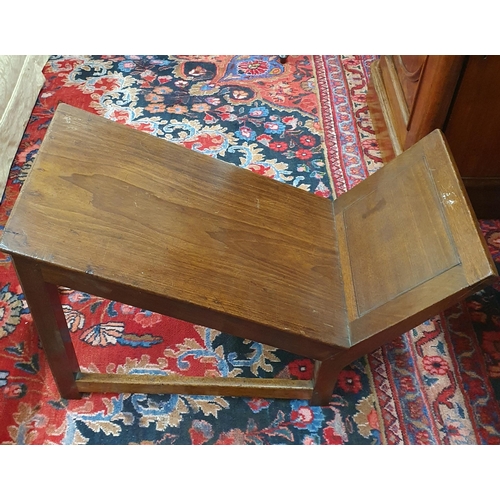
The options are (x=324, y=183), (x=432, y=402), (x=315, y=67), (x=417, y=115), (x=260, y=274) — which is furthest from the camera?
(x=315, y=67)

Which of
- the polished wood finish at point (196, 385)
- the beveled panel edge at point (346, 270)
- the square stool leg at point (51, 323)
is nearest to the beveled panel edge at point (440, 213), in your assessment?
the beveled panel edge at point (346, 270)

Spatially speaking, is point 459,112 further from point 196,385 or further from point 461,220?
point 196,385

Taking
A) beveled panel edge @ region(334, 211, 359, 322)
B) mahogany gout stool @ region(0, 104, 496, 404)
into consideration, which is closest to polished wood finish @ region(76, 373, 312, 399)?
mahogany gout stool @ region(0, 104, 496, 404)

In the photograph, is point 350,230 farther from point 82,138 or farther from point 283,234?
point 82,138

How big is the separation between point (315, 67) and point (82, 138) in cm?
156

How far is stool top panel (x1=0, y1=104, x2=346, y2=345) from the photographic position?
1.03m

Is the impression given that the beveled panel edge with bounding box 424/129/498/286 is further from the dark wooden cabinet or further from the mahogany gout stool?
the dark wooden cabinet

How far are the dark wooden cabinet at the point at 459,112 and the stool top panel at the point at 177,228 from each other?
1.60 feet

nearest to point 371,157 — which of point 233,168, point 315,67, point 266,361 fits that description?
point 315,67

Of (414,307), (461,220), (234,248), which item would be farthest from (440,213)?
(234,248)

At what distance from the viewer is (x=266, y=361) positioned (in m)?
1.45

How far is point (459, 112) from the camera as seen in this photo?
5.08 feet

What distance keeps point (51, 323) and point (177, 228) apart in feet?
1.10

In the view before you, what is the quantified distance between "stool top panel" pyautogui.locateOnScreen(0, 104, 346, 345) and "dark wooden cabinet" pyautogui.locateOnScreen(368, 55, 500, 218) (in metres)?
0.49
